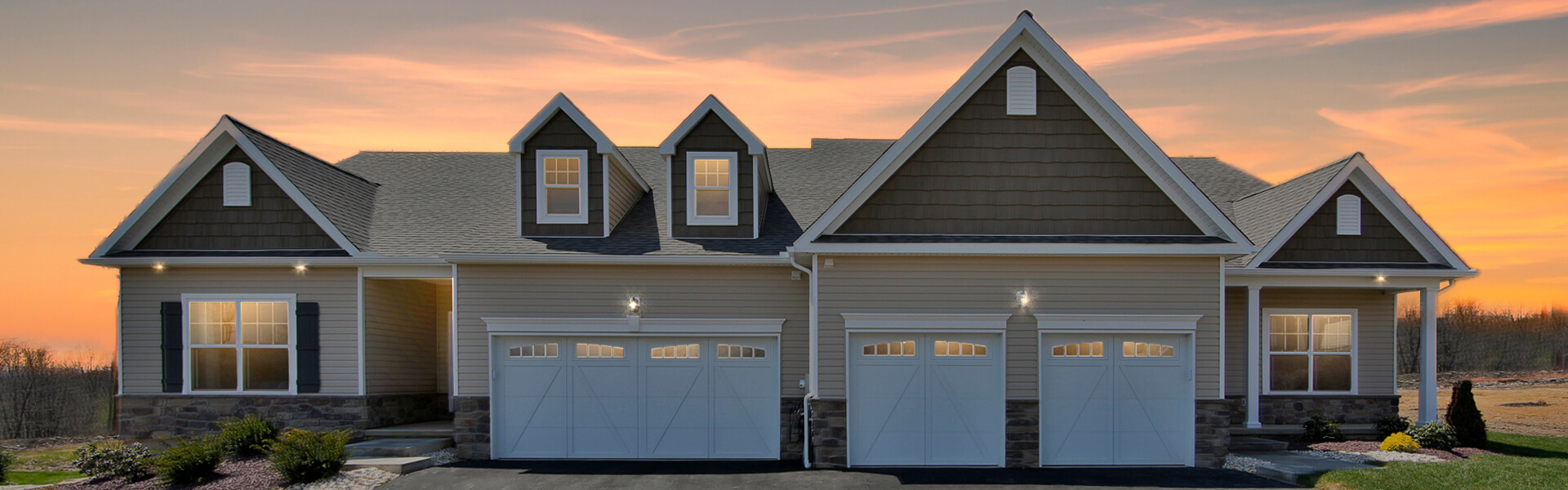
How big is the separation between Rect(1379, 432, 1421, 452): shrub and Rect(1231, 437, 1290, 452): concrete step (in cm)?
145

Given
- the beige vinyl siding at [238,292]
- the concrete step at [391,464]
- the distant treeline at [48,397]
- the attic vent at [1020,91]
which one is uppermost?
the attic vent at [1020,91]

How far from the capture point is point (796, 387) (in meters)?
13.5

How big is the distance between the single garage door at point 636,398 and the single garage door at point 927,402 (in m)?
1.67

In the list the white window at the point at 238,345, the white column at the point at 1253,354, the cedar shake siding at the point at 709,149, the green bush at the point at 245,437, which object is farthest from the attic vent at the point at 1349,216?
the white window at the point at 238,345

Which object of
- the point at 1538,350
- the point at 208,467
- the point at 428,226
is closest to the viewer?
the point at 208,467

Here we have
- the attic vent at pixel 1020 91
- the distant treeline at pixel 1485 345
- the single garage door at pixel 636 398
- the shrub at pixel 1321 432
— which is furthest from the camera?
the distant treeline at pixel 1485 345

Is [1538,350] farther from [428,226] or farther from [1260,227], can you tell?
[428,226]

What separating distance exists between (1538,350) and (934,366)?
46714 mm

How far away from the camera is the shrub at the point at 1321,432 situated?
1474 centimetres

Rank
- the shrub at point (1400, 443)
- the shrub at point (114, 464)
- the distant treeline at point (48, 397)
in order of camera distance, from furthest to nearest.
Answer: the distant treeline at point (48, 397)
the shrub at point (1400, 443)
the shrub at point (114, 464)

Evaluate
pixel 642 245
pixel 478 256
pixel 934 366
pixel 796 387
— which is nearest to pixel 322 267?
pixel 478 256

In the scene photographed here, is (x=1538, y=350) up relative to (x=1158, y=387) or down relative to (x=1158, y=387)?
down

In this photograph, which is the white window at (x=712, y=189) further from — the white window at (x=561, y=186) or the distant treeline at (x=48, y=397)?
the distant treeline at (x=48, y=397)

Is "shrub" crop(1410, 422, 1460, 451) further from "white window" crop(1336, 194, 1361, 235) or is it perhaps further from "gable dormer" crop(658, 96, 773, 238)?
"gable dormer" crop(658, 96, 773, 238)
